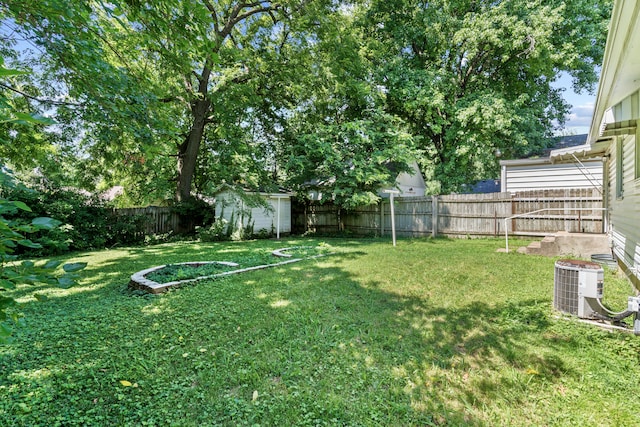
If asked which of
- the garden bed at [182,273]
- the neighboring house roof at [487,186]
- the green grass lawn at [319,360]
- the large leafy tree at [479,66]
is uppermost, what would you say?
the large leafy tree at [479,66]

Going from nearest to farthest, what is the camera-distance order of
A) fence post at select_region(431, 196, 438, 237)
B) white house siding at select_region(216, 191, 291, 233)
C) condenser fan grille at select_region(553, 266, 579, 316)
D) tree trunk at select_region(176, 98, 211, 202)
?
condenser fan grille at select_region(553, 266, 579, 316)
fence post at select_region(431, 196, 438, 237)
white house siding at select_region(216, 191, 291, 233)
tree trunk at select_region(176, 98, 211, 202)

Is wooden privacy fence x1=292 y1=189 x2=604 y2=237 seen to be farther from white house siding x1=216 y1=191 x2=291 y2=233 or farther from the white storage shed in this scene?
the white storage shed

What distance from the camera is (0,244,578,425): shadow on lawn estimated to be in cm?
217

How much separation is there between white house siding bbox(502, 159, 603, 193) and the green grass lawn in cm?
759

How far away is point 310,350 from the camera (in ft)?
9.34

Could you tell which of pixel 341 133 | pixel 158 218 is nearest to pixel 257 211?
pixel 158 218

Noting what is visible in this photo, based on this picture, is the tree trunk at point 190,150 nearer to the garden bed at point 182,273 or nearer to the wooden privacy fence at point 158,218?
the wooden privacy fence at point 158,218

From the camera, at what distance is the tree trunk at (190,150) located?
12562 mm

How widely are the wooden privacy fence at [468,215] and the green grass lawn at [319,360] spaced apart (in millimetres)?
5717

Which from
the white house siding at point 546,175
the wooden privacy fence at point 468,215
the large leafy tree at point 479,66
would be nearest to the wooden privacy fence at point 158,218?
the wooden privacy fence at point 468,215

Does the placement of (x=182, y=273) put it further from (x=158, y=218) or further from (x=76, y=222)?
(x=158, y=218)

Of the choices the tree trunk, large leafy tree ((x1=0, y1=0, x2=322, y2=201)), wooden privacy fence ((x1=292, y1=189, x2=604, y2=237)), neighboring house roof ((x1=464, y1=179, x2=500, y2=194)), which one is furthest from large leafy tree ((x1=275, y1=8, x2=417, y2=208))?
neighboring house roof ((x1=464, y1=179, x2=500, y2=194))

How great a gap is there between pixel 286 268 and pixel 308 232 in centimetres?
837

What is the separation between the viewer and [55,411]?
203 centimetres
